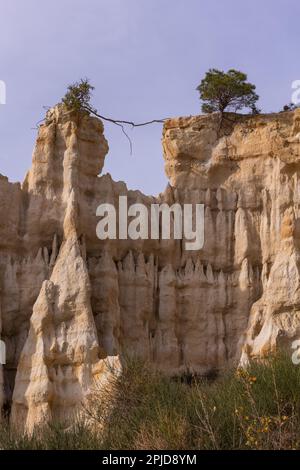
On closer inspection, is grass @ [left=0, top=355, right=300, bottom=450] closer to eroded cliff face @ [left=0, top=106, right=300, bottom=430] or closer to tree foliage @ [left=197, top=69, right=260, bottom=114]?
eroded cliff face @ [left=0, top=106, right=300, bottom=430]

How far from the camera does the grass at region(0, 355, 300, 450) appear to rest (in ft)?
66.9

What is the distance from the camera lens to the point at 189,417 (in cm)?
2195

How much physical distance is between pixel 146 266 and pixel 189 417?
35.2ft

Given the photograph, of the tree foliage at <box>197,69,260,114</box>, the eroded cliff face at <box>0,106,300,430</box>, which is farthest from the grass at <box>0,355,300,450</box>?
the tree foliage at <box>197,69,260,114</box>

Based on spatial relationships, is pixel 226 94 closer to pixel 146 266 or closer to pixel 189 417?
pixel 146 266

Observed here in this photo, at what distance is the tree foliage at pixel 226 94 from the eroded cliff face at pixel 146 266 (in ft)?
3.00

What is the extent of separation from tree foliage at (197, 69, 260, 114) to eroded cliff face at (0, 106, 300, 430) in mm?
914

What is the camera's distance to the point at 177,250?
3306 cm

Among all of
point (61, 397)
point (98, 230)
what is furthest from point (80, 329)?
point (98, 230)

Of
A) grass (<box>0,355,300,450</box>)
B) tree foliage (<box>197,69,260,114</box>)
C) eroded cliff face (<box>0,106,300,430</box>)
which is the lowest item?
grass (<box>0,355,300,450</box>)

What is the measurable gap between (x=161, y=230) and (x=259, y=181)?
3622 mm

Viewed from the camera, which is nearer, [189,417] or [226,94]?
[189,417]

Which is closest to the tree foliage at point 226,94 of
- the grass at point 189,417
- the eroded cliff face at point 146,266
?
the eroded cliff face at point 146,266
